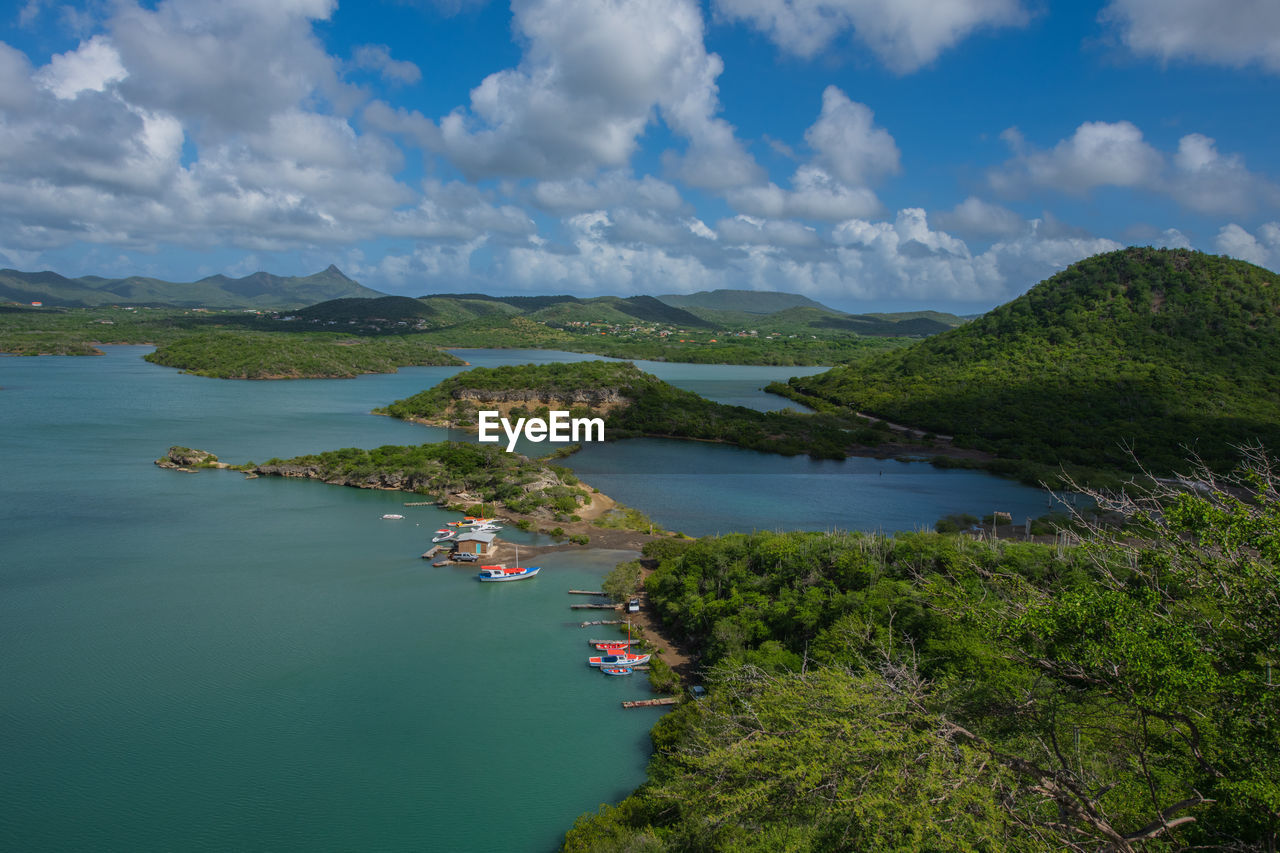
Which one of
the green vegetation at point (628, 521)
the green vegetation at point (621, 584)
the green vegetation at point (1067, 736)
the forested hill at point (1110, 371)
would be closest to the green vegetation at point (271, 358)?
the forested hill at point (1110, 371)

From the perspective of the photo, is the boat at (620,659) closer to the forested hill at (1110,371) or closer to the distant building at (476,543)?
the distant building at (476,543)

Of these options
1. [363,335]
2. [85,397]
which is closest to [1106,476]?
[85,397]

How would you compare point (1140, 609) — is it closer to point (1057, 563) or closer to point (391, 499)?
point (1057, 563)

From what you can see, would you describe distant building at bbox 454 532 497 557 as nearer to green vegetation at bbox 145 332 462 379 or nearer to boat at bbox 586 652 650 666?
boat at bbox 586 652 650 666

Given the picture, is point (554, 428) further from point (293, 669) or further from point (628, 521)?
point (293, 669)

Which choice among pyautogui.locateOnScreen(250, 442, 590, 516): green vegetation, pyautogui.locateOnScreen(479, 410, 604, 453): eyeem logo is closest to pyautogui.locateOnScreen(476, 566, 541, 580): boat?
pyautogui.locateOnScreen(250, 442, 590, 516): green vegetation

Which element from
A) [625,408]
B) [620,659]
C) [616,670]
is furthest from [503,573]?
[625,408]
